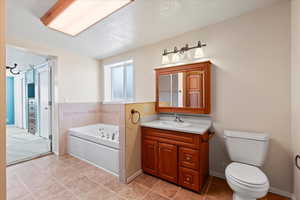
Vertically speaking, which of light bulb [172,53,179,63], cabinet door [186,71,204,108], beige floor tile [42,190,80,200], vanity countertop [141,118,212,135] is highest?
light bulb [172,53,179,63]

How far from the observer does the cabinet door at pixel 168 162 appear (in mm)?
1993

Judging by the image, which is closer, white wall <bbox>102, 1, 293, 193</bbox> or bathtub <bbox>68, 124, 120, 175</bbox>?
white wall <bbox>102, 1, 293, 193</bbox>

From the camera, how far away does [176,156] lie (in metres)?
1.98

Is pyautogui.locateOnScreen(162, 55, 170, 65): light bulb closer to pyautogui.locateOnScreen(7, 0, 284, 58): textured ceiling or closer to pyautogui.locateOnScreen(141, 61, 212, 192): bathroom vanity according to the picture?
pyautogui.locateOnScreen(141, 61, 212, 192): bathroom vanity

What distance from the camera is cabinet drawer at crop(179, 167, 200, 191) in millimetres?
1816

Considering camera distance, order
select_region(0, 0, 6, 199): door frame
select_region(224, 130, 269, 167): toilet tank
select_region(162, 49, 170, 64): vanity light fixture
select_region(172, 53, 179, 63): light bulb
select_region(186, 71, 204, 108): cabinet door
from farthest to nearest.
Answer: select_region(162, 49, 170, 64): vanity light fixture
select_region(172, 53, 179, 63): light bulb
select_region(186, 71, 204, 108): cabinet door
select_region(224, 130, 269, 167): toilet tank
select_region(0, 0, 6, 199): door frame

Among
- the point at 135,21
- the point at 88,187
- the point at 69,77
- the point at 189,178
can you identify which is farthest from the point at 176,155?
the point at 69,77

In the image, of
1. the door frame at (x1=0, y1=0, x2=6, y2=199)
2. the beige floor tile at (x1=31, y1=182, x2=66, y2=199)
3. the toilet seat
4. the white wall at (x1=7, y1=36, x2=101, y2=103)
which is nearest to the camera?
the door frame at (x1=0, y1=0, x2=6, y2=199)

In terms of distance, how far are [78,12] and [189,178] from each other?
257 cm

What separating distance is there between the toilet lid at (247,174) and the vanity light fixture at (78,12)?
219 cm

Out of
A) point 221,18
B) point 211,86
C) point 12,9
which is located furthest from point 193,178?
point 12,9

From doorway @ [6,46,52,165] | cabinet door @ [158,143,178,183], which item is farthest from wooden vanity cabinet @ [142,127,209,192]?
doorway @ [6,46,52,165]

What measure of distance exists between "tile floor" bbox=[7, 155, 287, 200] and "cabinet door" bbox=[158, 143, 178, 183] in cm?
12

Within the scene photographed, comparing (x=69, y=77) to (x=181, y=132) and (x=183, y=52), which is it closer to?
(x=183, y=52)
